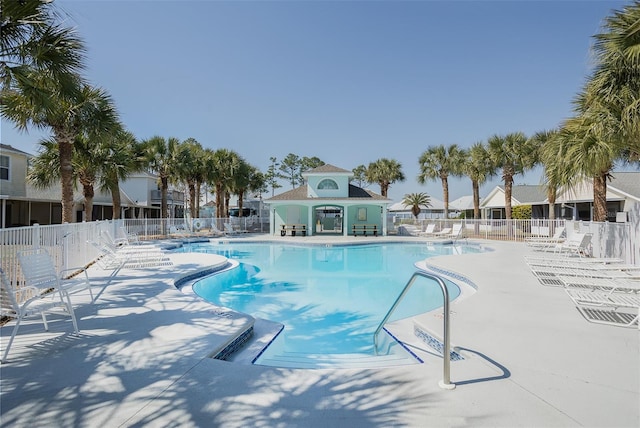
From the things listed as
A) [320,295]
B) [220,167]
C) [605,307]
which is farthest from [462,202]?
[605,307]

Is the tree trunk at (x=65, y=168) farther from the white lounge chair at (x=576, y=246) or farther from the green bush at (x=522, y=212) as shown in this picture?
the green bush at (x=522, y=212)

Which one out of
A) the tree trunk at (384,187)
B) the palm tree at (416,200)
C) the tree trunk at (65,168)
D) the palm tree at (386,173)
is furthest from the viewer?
the palm tree at (416,200)

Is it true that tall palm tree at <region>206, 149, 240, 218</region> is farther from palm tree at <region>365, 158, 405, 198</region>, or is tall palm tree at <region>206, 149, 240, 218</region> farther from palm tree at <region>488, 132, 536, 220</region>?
palm tree at <region>488, 132, 536, 220</region>

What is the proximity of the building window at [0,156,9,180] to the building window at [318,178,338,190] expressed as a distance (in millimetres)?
20145

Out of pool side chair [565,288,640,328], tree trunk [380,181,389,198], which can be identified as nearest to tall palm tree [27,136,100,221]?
pool side chair [565,288,640,328]

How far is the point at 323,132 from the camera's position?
33625 mm

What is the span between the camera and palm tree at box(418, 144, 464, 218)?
30719mm

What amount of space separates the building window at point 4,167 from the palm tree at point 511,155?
Result: 108ft

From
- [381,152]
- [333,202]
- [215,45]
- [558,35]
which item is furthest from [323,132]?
[558,35]

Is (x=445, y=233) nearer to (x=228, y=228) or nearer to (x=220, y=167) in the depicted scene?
(x=228, y=228)

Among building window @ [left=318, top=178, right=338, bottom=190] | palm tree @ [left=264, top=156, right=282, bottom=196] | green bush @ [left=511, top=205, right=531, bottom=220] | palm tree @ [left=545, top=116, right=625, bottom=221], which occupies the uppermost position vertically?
palm tree @ [left=264, top=156, right=282, bottom=196]

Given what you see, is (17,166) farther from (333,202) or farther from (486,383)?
(486,383)

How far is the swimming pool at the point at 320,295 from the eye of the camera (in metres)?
6.02

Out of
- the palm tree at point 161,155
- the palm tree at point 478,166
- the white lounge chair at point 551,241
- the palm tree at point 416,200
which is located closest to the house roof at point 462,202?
the palm tree at point 416,200
